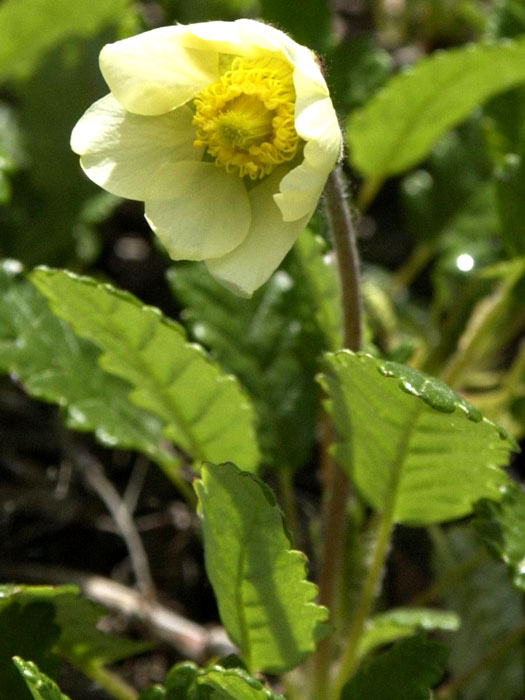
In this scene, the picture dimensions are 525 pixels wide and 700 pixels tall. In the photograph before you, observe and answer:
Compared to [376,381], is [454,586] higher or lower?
lower

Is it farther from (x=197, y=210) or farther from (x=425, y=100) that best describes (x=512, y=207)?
(x=197, y=210)

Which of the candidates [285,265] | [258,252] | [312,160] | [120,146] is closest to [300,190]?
[312,160]

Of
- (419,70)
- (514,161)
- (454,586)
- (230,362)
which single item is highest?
(419,70)

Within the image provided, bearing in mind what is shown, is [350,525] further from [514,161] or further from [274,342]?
[514,161]

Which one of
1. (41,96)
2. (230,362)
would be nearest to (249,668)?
(230,362)

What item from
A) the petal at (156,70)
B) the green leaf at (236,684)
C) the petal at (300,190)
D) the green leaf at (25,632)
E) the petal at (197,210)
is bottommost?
the green leaf at (25,632)

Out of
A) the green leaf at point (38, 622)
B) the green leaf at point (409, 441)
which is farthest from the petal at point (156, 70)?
the green leaf at point (38, 622)

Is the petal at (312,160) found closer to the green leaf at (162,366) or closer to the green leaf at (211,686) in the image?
the green leaf at (162,366)

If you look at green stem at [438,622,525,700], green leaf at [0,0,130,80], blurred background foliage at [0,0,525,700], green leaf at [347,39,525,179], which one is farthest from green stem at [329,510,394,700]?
green leaf at [0,0,130,80]
